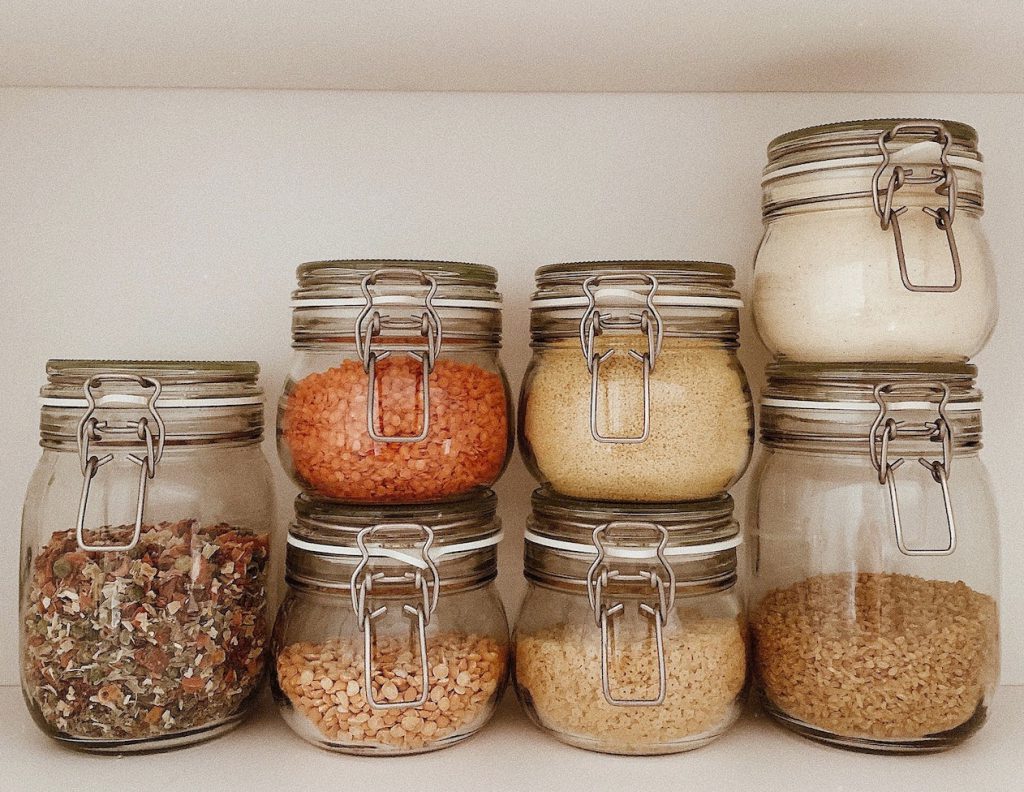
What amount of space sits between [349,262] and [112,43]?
29 cm

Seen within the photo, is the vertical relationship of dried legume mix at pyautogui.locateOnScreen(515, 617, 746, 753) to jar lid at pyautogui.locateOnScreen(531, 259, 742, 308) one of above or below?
below

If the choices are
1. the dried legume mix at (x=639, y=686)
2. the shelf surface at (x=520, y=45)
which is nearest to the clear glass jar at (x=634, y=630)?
the dried legume mix at (x=639, y=686)

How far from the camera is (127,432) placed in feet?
2.45

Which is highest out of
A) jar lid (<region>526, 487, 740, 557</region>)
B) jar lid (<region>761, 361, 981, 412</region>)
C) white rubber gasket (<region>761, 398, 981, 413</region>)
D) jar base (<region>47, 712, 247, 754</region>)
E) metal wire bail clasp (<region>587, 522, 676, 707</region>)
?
jar lid (<region>761, 361, 981, 412</region>)

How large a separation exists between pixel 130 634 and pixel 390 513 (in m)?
0.21

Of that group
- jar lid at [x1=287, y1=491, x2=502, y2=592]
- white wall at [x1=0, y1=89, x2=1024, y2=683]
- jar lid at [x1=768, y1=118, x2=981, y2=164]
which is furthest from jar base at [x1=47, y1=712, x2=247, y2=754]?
jar lid at [x1=768, y1=118, x2=981, y2=164]

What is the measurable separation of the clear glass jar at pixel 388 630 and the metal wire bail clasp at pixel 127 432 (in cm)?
12

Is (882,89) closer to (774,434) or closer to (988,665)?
(774,434)

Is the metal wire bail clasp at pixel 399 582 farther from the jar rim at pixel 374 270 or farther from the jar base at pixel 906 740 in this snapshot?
the jar base at pixel 906 740

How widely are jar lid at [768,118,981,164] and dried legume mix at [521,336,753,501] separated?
0.19 metres

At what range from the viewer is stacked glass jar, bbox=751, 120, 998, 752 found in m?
0.73

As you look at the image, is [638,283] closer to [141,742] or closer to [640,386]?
[640,386]

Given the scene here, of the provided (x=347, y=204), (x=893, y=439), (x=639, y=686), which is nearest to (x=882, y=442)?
(x=893, y=439)

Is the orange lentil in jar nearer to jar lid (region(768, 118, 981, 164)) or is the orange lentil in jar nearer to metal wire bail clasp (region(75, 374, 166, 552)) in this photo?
metal wire bail clasp (region(75, 374, 166, 552))
